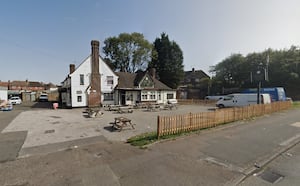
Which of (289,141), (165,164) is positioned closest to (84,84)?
(165,164)

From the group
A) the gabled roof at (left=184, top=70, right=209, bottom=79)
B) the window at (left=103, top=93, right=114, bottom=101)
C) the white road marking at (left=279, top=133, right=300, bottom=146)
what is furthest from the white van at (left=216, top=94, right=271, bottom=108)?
the gabled roof at (left=184, top=70, right=209, bottom=79)

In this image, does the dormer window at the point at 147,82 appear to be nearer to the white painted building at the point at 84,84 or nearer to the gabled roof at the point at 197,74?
the white painted building at the point at 84,84

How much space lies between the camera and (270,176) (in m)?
4.65

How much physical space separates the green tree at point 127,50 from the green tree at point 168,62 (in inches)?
107

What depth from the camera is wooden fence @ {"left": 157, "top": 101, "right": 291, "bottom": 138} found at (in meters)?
8.45

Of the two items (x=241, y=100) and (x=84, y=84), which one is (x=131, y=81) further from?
(x=241, y=100)

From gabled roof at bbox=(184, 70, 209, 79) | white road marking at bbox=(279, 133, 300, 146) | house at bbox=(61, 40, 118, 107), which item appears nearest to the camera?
white road marking at bbox=(279, 133, 300, 146)

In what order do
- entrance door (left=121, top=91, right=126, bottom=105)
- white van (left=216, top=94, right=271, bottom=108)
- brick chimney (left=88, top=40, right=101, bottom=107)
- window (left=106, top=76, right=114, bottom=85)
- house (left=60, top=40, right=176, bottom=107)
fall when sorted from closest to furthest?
white van (left=216, top=94, right=271, bottom=108)
house (left=60, top=40, right=176, bottom=107)
brick chimney (left=88, top=40, right=101, bottom=107)
window (left=106, top=76, right=114, bottom=85)
entrance door (left=121, top=91, right=126, bottom=105)

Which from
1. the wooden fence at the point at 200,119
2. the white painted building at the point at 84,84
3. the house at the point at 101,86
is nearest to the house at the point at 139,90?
the house at the point at 101,86

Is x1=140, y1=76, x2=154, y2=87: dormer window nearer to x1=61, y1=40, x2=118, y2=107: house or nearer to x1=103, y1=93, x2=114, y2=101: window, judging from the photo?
x1=61, y1=40, x2=118, y2=107: house

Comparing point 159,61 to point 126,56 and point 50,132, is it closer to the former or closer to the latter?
point 126,56

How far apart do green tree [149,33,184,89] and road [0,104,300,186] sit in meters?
36.9

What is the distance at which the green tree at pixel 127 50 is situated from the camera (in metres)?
45.6

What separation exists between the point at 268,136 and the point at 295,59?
45.4 m
